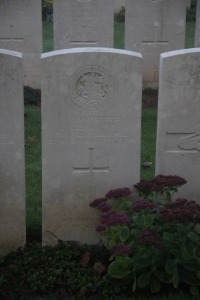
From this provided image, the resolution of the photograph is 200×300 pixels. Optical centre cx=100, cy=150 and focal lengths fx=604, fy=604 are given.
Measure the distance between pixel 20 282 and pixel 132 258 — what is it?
0.87m

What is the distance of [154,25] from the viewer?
10.8 metres

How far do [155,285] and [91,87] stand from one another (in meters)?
1.55

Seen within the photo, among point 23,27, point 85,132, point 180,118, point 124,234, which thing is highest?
point 23,27

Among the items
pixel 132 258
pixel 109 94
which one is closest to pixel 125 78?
pixel 109 94

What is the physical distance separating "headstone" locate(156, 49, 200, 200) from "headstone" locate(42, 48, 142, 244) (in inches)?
7.8

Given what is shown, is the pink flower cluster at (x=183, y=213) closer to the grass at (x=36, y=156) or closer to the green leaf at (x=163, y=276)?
the green leaf at (x=163, y=276)

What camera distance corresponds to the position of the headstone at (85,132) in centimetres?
456

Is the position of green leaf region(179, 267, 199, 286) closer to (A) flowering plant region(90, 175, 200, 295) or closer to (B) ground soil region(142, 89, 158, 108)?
(A) flowering plant region(90, 175, 200, 295)

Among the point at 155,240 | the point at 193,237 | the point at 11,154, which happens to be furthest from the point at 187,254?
the point at 11,154

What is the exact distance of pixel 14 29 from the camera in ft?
34.7

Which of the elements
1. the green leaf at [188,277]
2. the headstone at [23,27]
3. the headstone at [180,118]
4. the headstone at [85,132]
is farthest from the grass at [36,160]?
the headstone at [23,27]

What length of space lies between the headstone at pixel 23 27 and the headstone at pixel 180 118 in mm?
6213

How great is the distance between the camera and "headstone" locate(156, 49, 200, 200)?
4.62 m

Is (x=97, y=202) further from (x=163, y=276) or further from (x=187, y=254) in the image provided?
(x=187, y=254)
